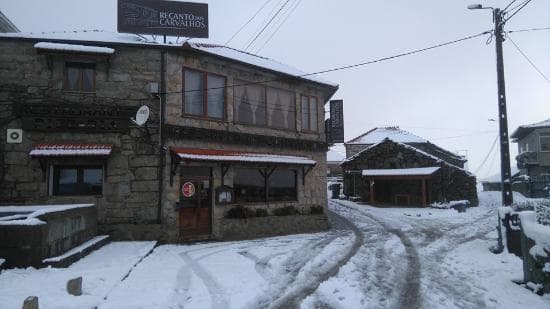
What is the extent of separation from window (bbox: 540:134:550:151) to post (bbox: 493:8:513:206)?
25.8m

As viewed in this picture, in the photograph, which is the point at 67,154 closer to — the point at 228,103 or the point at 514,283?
the point at 228,103

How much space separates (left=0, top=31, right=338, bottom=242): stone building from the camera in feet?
36.4

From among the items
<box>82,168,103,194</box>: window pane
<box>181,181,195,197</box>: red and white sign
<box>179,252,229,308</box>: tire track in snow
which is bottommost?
<box>179,252,229,308</box>: tire track in snow

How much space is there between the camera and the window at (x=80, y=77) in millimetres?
11613

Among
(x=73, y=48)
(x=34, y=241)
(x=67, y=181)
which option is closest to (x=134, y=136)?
(x=67, y=181)

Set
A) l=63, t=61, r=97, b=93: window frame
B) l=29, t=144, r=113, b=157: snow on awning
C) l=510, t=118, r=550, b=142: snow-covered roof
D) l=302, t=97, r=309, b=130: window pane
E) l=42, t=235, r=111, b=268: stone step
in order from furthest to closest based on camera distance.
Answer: l=510, t=118, r=550, b=142: snow-covered roof < l=302, t=97, r=309, b=130: window pane < l=63, t=61, r=97, b=93: window frame < l=29, t=144, r=113, b=157: snow on awning < l=42, t=235, r=111, b=268: stone step

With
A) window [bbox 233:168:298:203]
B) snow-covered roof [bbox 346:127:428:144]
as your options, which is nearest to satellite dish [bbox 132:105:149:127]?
window [bbox 233:168:298:203]

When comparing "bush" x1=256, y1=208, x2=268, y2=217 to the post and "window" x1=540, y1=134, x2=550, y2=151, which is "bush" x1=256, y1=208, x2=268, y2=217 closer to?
the post

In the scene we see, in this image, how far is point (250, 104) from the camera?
1457 centimetres

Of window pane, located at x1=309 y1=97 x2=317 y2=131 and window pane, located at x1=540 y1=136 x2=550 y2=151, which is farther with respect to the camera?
window pane, located at x1=540 y1=136 x2=550 y2=151

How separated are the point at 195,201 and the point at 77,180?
386 centimetres

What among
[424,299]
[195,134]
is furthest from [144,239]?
[424,299]

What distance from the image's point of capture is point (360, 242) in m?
12.6

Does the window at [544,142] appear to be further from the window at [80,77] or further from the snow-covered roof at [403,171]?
the window at [80,77]
